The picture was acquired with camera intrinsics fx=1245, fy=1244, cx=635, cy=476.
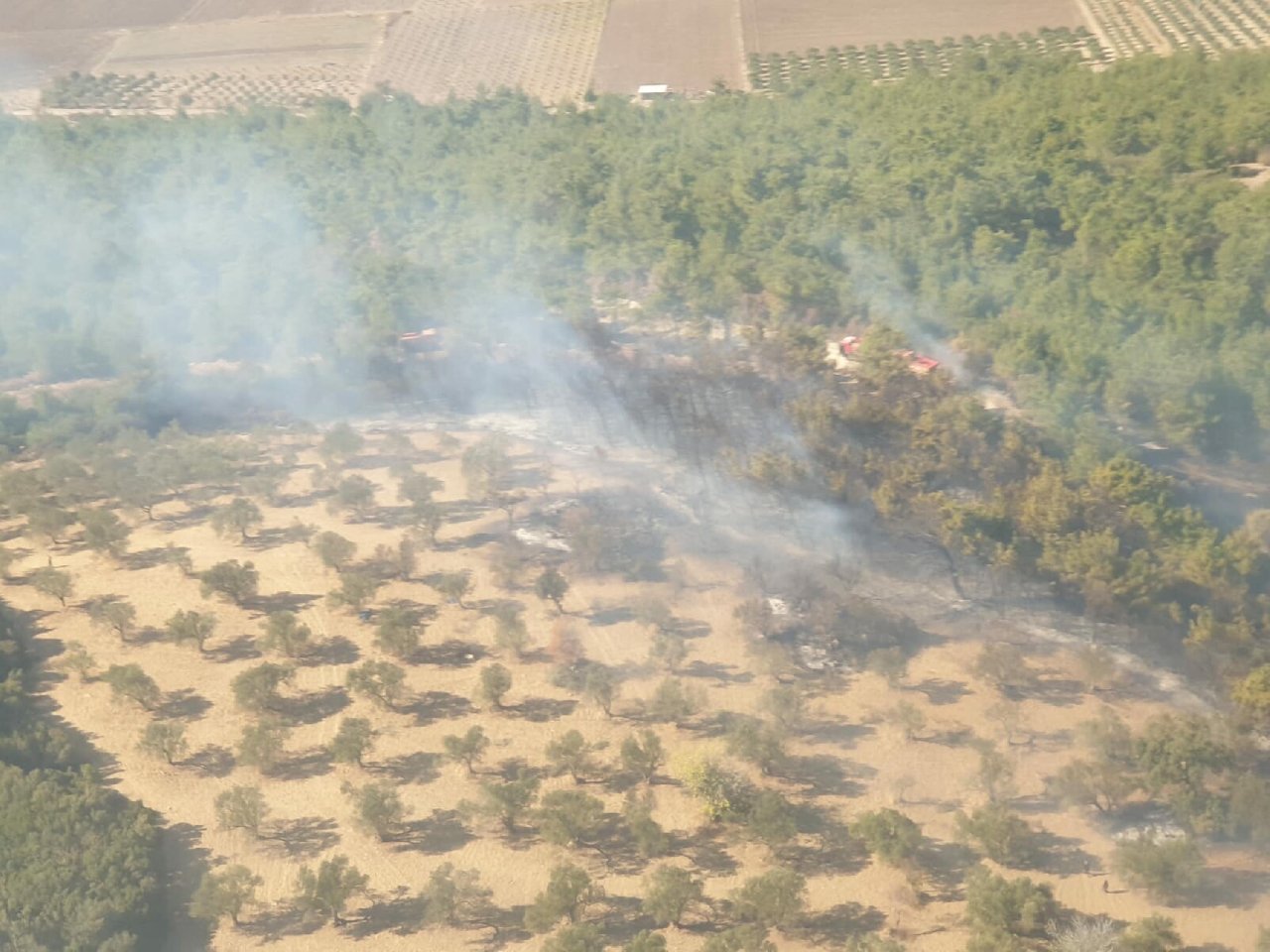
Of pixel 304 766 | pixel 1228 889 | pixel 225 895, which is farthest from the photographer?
pixel 304 766

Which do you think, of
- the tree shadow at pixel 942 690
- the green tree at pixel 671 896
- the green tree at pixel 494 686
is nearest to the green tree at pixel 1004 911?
the green tree at pixel 671 896

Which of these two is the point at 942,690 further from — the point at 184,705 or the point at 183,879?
the point at 184,705

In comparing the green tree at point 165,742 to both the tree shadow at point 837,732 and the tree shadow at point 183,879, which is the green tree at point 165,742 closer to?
the tree shadow at point 183,879

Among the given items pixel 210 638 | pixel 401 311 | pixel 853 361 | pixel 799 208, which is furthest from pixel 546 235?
pixel 210 638

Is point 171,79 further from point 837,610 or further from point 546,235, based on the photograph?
point 837,610

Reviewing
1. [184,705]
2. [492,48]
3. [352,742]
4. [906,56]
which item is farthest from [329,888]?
[492,48]
